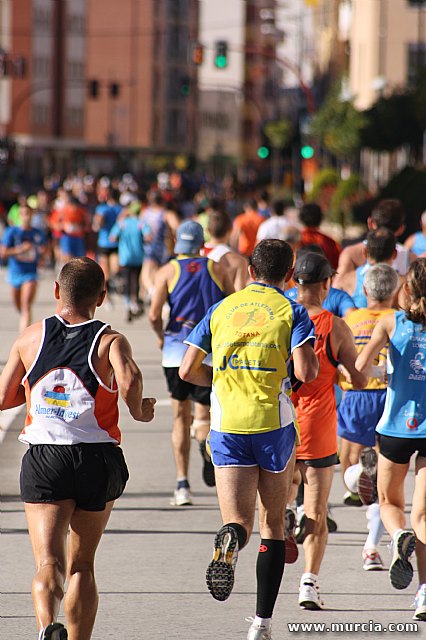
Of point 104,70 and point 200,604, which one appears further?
point 104,70

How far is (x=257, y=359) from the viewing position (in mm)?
6535

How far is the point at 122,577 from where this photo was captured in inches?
314

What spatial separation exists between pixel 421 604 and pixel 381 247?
3.24 m

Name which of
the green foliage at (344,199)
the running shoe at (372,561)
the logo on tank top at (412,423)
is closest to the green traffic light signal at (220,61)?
the green foliage at (344,199)

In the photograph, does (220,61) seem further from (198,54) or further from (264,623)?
(264,623)

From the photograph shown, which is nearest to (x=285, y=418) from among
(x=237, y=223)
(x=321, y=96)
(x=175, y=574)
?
(x=175, y=574)

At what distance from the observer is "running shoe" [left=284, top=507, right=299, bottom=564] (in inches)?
278

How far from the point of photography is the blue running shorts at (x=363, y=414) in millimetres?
8648

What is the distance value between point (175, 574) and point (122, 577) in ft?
0.91

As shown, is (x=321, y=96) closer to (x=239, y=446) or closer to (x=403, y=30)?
(x=403, y=30)

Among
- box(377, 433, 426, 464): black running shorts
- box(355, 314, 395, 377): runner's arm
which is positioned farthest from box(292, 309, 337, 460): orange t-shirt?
box(377, 433, 426, 464): black running shorts

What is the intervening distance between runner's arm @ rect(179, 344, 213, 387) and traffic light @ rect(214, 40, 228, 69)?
39405mm

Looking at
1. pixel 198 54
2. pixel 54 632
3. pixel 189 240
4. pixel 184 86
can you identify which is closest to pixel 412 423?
pixel 54 632

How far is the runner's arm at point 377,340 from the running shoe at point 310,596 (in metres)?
1.05
